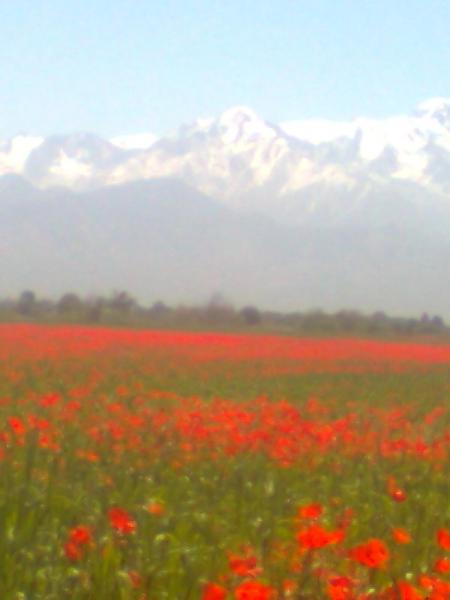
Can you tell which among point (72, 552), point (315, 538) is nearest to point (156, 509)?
point (72, 552)

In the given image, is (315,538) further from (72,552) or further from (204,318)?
(204,318)

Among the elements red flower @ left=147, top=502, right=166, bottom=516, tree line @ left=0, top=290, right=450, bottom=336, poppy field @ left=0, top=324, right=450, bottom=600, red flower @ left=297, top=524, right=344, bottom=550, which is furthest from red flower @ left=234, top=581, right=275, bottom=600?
tree line @ left=0, top=290, right=450, bottom=336

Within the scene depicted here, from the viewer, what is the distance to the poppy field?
5098 millimetres

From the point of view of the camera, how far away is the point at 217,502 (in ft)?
24.7

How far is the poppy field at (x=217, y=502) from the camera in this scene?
5098 mm

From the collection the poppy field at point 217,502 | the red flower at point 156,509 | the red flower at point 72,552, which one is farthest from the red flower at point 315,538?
the red flower at point 156,509

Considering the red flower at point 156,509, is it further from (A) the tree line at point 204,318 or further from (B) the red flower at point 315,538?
(A) the tree line at point 204,318

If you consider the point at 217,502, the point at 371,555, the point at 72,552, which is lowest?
the point at 217,502

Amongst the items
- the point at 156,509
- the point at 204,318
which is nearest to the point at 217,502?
the point at 156,509

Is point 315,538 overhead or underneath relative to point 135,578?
overhead

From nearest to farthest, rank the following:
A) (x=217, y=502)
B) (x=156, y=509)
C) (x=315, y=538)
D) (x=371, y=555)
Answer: (x=371, y=555)
(x=315, y=538)
(x=156, y=509)
(x=217, y=502)

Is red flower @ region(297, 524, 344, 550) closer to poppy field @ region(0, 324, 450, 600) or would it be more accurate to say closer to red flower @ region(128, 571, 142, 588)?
poppy field @ region(0, 324, 450, 600)

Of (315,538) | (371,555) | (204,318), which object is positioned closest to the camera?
(371,555)

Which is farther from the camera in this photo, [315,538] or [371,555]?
[315,538]
